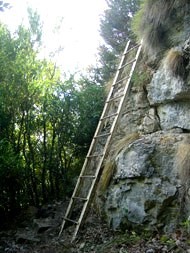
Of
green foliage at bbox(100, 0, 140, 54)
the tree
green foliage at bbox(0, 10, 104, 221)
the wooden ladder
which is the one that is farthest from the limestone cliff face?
green foliage at bbox(100, 0, 140, 54)

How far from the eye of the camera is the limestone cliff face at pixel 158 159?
12.4 ft

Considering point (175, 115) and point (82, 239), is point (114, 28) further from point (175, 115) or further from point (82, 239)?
point (82, 239)

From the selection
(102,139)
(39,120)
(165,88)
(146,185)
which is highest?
(165,88)

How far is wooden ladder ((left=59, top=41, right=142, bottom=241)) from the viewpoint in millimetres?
5102

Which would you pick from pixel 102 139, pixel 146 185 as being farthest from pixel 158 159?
pixel 102 139

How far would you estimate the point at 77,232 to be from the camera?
14.8 ft

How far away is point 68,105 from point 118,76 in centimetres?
175

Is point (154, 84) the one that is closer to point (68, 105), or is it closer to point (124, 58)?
point (124, 58)

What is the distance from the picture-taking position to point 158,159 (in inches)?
162

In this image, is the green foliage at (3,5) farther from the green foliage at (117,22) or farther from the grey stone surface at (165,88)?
the green foliage at (117,22)

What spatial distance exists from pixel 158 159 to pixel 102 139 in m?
2.05

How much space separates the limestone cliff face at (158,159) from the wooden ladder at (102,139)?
1.06 ft

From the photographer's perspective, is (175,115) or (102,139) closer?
(175,115)

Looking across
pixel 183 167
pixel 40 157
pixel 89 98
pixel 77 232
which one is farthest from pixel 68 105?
pixel 183 167
